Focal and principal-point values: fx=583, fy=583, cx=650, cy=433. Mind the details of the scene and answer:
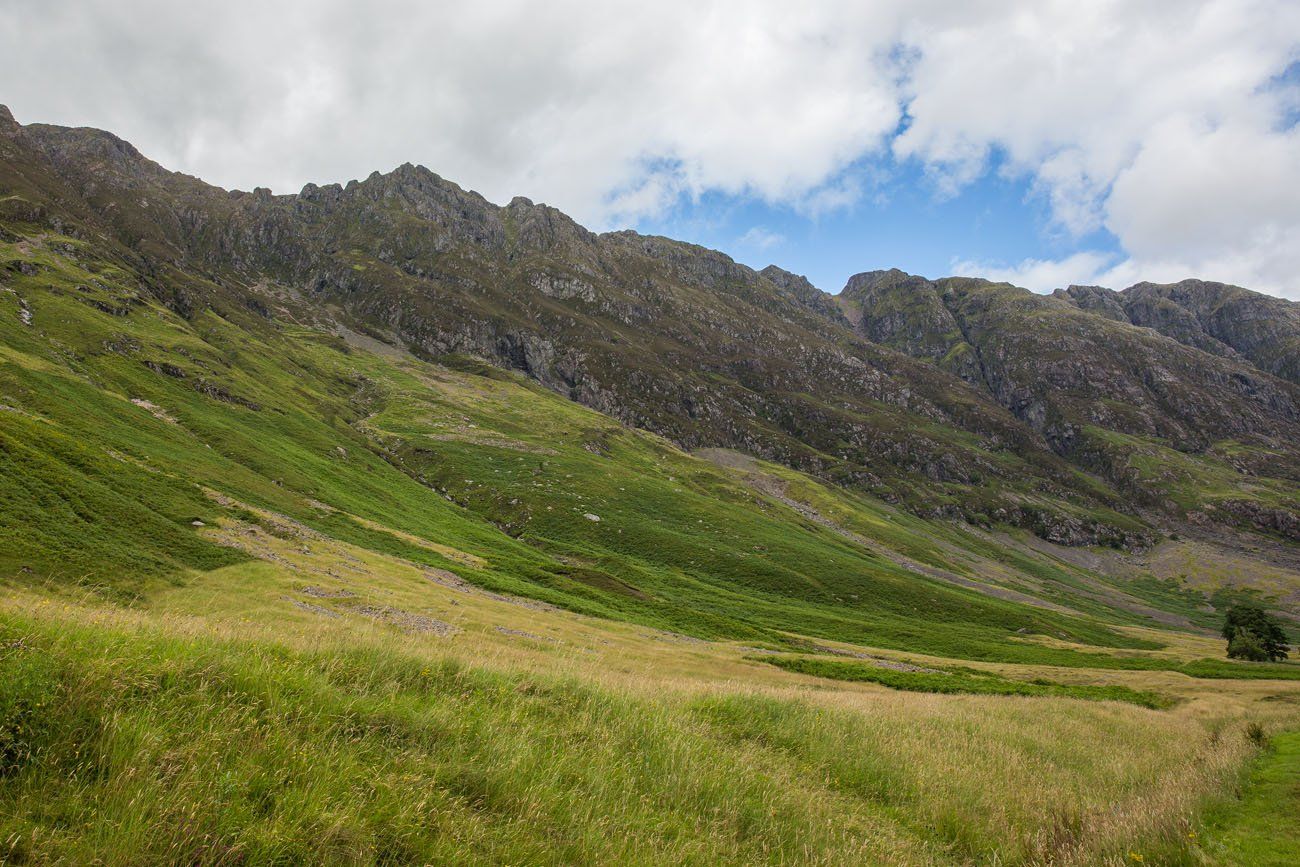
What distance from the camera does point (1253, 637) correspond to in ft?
312

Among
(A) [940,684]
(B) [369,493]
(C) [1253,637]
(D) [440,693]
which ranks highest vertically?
(D) [440,693]

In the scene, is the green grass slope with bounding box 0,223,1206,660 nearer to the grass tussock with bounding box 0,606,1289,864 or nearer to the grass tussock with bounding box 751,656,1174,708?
the grass tussock with bounding box 0,606,1289,864

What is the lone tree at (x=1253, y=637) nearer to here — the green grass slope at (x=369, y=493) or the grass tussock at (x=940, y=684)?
the green grass slope at (x=369, y=493)

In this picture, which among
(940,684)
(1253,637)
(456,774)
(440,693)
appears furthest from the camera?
(1253,637)

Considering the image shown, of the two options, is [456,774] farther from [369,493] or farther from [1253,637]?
[1253,637]

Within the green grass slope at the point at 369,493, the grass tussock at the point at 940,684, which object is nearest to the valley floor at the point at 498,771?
the green grass slope at the point at 369,493

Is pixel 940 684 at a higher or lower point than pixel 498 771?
→ lower

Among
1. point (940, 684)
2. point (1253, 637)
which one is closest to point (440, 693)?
point (940, 684)

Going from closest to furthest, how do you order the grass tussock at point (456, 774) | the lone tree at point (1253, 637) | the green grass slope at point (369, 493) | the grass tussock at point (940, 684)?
the grass tussock at point (456, 774) < the green grass slope at point (369, 493) < the grass tussock at point (940, 684) < the lone tree at point (1253, 637)

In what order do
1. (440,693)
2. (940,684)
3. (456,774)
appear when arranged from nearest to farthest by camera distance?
(456,774)
(440,693)
(940,684)

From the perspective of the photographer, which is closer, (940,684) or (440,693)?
(440,693)

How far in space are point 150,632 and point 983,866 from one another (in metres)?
13.4

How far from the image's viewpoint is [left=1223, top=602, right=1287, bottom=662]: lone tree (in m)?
90.9

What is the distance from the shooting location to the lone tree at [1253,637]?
90.9 m
